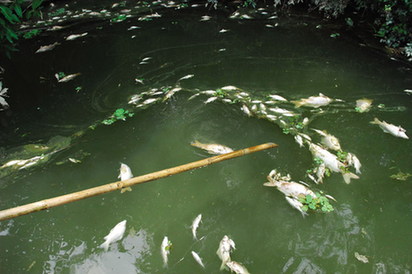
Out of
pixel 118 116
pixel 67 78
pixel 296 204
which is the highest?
pixel 67 78

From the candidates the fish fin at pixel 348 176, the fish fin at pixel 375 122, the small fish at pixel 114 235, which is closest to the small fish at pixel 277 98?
the fish fin at pixel 375 122

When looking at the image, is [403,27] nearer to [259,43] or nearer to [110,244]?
[259,43]

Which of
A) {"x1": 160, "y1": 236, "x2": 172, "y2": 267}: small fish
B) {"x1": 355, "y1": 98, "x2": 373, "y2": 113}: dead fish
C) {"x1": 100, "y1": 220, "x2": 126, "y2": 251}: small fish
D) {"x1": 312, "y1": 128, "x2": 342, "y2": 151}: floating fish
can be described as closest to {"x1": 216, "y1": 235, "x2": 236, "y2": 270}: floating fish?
{"x1": 160, "y1": 236, "x2": 172, "y2": 267}: small fish

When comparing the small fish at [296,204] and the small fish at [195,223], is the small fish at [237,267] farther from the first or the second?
the small fish at [296,204]

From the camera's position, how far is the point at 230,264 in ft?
5.28

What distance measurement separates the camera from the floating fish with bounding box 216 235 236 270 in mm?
1637

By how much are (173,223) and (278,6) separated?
5.67m

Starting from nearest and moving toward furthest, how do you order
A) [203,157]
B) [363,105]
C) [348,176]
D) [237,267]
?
1. [237,267]
2. [348,176]
3. [203,157]
4. [363,105]

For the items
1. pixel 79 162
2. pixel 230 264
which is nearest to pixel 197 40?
pixel 79 162

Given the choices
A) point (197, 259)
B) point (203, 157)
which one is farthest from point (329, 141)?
point (197, 259)

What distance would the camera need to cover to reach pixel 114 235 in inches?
71.2

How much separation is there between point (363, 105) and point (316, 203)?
1541mm

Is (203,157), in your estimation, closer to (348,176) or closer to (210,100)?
(210,100)

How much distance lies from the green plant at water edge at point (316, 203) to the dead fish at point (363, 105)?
1.36m
